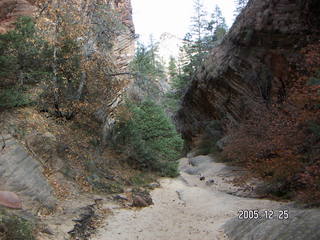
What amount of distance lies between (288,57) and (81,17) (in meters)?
12.2

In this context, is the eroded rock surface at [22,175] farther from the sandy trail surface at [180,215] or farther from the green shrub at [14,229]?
the sandy trail surface at [180,215]

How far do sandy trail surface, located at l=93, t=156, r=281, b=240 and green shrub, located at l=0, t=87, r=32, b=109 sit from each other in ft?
17.7

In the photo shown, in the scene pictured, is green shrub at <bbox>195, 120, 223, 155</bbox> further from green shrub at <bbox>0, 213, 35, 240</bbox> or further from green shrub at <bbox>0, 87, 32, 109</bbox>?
green shrub at <bbox>0, 213, 35, 240</bbox>

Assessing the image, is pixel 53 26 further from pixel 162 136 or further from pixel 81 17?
pixel 162 136

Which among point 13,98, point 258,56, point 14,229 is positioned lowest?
point 14,229

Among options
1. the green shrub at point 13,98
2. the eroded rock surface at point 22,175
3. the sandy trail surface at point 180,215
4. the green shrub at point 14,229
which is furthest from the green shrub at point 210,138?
the green shrub at point 14,229

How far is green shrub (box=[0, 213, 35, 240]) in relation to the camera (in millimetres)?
6512

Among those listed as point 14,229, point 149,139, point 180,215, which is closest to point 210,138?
point 149,139

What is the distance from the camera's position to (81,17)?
53.6 ft

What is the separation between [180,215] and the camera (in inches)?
484

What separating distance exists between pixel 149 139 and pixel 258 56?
930 cm

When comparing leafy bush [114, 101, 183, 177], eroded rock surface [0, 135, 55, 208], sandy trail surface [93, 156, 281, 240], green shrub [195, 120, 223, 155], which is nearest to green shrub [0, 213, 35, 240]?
eroded rock surface [0, 135, 55, 208]

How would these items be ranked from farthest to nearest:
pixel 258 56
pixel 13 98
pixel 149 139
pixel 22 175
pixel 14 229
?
pixel 258 56
pixel 149 139
pixel 13 98
pixel 22 175
pixel 14 229

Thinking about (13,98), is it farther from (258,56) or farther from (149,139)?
(258,56)
